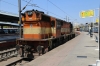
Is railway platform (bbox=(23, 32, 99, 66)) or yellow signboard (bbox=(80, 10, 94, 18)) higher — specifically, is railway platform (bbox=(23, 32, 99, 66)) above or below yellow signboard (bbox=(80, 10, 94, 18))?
below

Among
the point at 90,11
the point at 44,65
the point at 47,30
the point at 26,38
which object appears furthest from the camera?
the point at 47,30

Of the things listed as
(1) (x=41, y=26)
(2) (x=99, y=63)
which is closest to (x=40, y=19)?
(1) (x=41, y=26)

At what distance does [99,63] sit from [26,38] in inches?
336

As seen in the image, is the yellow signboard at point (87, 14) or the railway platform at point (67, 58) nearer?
the railway platform at point (67, 58)

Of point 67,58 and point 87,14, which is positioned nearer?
point 67,58

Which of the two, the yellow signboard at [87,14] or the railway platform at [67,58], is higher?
the yellow signboard at [87,14]

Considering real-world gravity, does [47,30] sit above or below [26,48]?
above

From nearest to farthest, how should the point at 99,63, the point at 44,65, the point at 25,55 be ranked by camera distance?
the point at 99,63
the point at 44,65
the point at 25,55

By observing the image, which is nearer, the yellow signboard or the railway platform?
the railway platform

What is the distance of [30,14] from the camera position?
42.7 feet

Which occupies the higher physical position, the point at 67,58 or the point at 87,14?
the point at 87,14

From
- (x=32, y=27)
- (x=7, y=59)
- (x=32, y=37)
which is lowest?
(x=7, y=59)

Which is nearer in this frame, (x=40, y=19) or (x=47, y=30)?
(x=40, y=19)

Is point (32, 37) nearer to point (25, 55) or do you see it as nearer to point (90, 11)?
point (25, 55)
